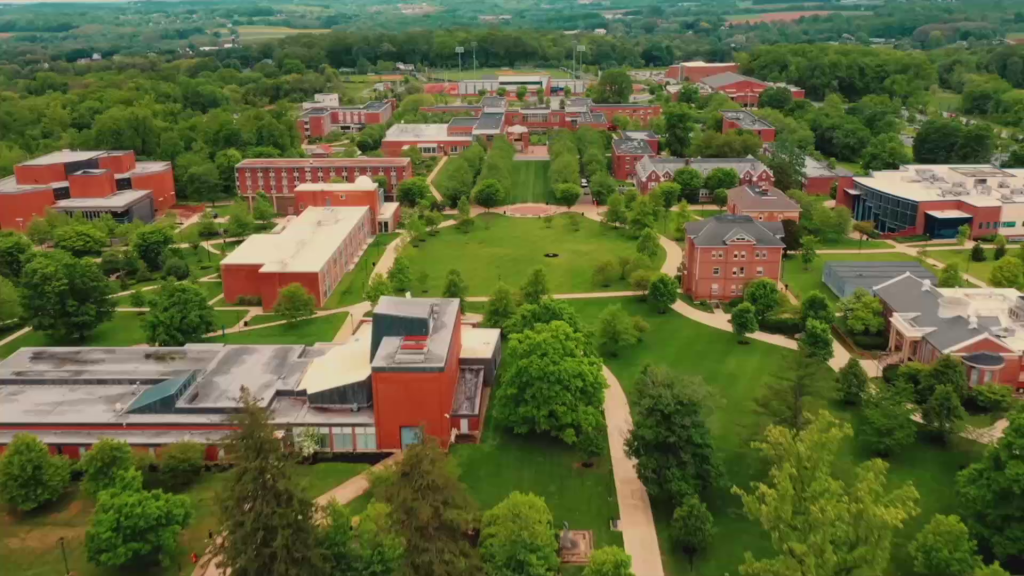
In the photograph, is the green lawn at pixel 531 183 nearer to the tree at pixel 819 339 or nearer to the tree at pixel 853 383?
the tree at pixel 819 339

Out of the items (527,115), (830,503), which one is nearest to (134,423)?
(830,503)

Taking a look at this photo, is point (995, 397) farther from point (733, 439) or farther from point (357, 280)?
point (357, 280)

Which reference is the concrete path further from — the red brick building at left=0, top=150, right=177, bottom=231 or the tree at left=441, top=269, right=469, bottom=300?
the red brick building at left=0, top=150, right=177, bottom=231

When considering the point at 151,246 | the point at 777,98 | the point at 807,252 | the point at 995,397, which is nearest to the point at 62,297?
the point at 151,246

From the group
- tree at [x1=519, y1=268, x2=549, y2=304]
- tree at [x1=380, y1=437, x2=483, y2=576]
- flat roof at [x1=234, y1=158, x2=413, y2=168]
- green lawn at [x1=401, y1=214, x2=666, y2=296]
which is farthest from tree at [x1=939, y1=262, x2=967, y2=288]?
flat roof at [x1=234, y1=158, x2=413, y2=168]

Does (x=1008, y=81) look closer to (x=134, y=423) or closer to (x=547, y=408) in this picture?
(x=547, y=408)

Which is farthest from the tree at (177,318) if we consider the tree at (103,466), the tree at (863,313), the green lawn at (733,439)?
the tree at (863,313)
